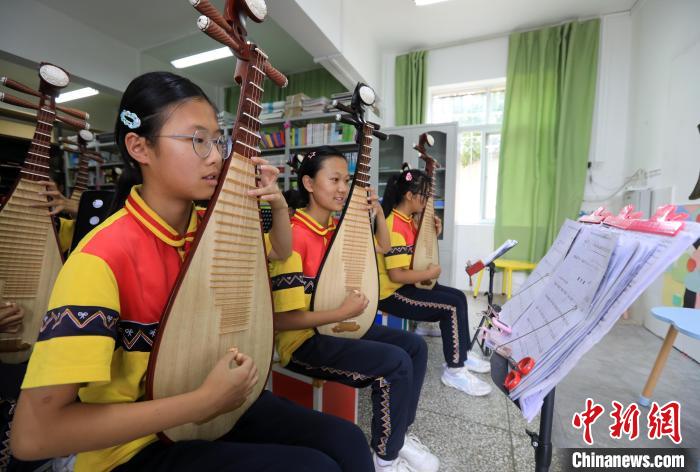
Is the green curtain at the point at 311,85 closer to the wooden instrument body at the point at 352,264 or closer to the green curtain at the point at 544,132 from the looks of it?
the green curtain at the point at 544,132

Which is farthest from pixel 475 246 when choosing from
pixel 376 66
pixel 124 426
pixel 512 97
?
pixel 124 426

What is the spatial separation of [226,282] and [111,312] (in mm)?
204

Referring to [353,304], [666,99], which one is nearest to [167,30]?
[353,304]

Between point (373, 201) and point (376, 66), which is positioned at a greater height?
point (376, 66)

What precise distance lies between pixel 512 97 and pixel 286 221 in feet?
12.3

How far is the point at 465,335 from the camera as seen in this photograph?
1878mm

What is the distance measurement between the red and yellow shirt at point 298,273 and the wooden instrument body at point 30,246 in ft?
2.38

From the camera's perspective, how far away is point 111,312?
0.55 m

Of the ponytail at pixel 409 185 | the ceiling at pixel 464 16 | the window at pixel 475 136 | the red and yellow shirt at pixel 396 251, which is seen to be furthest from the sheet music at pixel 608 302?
the window at pixel 475 136

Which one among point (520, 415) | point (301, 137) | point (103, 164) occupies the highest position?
point (301, 137)

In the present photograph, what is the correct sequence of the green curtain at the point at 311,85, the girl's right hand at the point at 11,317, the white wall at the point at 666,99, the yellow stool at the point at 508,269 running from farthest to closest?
the green curtain at the point at 311,85, the yellow stool at the point at 508,269, the white wall at the point at 666,99, the girl's right hand at the point at 11,317

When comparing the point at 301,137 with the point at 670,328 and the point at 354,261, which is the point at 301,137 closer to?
the point at 354,261

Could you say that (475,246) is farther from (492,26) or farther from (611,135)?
(492,26)

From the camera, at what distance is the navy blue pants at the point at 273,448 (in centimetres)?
61
